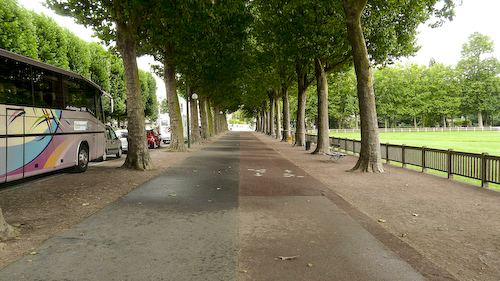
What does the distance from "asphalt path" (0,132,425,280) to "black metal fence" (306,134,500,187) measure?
197 inches

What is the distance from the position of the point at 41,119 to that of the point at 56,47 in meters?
22.2

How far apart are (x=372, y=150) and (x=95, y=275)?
10.8 meters

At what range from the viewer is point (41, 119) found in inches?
400

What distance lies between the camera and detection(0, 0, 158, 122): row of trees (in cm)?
2150

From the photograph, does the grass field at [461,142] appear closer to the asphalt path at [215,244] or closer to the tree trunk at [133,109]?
the asphalt path at [215,244]

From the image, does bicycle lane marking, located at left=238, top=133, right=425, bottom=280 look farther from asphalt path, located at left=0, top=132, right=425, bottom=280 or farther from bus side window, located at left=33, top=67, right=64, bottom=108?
bus side window, located at left=33, top=67, right=64, bottom=108

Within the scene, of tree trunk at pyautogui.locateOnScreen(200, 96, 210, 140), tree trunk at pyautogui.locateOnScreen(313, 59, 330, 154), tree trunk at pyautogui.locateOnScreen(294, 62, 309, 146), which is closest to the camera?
tree trunk at pyautogui.locateOnScreen(313, 59, 330, 154)

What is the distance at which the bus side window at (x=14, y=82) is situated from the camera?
28.5 ft

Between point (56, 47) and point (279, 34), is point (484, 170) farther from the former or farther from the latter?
point (56, 47)

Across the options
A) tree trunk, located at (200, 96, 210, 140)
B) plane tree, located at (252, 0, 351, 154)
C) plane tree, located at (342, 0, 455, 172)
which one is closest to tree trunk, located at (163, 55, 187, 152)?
plane tree, located at (252, 0, 351, 154)

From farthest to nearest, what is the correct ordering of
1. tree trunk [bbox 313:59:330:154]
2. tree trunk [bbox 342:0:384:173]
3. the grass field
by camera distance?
1. the grass field
2. tree trunk [bbox 313:59:330:154]
3. tree trunk [bbox 342:0:384:173]

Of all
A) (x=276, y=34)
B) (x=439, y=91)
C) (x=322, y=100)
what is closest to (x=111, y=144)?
(x=276, y=34)

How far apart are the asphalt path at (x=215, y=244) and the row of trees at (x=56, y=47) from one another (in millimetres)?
13781

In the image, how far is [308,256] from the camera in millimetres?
4445
